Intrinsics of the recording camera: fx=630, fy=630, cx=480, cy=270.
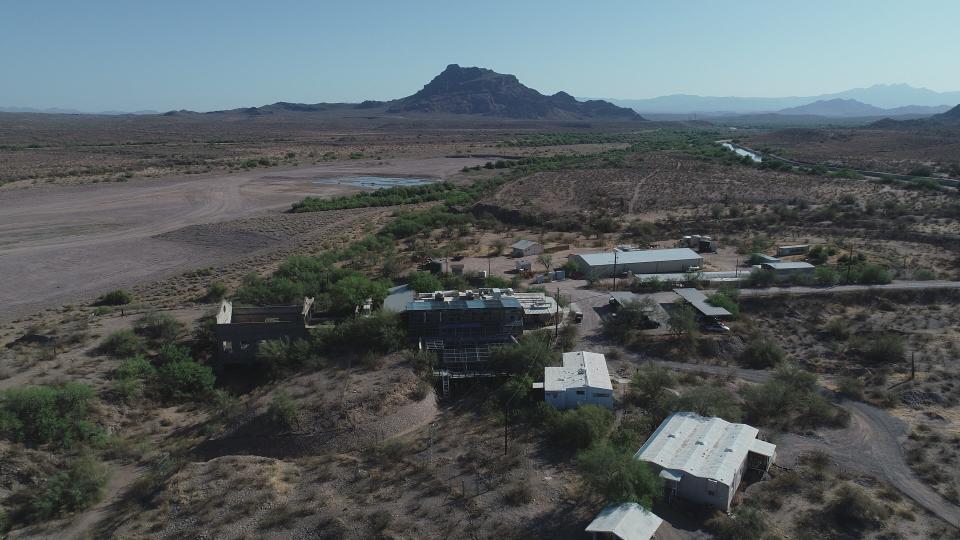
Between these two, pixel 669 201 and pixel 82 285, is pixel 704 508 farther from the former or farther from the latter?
pixel 669 201

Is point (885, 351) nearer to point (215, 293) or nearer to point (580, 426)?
point (580, 426)

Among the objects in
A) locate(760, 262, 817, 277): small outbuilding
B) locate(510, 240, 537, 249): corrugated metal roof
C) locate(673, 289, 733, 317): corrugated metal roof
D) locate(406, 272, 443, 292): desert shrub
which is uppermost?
locate(406, 272, 443, 292): desert shrub

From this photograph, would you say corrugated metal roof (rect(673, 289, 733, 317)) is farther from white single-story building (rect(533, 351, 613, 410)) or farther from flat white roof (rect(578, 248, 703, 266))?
white single-story building (rect(533, 351, 613, 410))

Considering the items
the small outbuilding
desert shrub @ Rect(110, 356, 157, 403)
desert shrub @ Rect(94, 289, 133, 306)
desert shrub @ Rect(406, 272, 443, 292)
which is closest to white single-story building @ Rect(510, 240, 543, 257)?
desert shrub @ Rect(406, 272, 443, 292)

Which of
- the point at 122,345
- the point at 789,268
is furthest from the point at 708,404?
the point at 122,345

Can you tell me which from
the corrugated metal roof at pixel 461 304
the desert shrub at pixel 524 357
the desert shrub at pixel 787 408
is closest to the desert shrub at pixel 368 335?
the corrugated metal roof at pixel 461 304

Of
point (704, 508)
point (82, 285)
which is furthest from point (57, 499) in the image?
point (82, 285)
